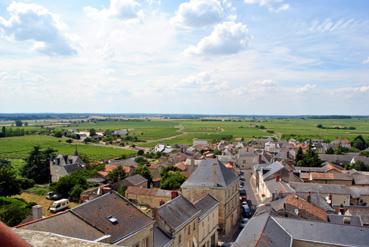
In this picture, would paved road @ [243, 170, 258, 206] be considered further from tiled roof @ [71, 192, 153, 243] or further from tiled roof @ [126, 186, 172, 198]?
tiled roof @ [71, 192, 153, 243]

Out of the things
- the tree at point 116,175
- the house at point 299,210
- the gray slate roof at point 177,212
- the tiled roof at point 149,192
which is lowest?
the tree at point 116,175

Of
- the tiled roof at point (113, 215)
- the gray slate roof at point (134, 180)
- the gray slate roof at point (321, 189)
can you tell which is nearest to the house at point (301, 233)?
the tiled roof at point (113, 215)

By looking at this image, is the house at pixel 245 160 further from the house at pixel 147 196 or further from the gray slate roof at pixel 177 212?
the gray slate roof at pixel 177 212

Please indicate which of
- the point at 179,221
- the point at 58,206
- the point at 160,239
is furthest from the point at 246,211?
the point at 160,239

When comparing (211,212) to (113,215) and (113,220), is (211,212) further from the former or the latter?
(113,220)

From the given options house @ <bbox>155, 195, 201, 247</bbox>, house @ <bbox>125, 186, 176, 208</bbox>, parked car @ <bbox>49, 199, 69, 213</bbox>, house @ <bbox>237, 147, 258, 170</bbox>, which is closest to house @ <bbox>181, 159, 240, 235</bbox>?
house @ <bbox>125, 186, 176, 208</bbox>

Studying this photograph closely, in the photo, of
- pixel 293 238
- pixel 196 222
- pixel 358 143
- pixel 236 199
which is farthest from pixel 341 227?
pixel 358 143
